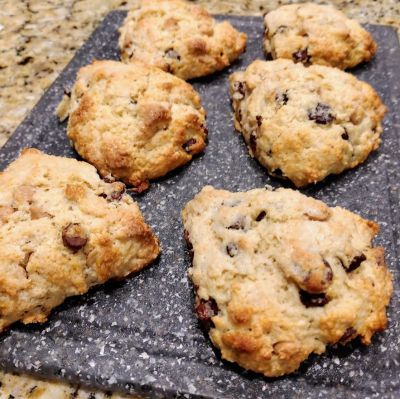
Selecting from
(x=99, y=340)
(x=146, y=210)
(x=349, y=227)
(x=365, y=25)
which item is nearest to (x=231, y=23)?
(x=365, y=25)

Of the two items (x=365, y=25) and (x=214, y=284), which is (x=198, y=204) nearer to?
(x=214, y=284)

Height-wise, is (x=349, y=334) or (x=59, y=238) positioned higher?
(x=59, y=238)

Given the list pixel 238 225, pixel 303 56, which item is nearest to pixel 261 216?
pixel 238 225

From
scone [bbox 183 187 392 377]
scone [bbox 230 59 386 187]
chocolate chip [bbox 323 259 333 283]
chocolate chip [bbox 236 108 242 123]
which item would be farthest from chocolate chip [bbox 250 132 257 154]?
chocolate chip [bbox 323 259 333 283]

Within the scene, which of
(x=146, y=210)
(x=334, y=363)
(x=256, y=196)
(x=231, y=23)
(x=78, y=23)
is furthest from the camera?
(x=78, y=23)

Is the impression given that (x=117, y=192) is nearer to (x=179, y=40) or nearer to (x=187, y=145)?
(x=187, y=145)

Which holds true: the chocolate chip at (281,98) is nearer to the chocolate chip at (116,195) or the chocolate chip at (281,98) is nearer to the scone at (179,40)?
the scone at (179,40)

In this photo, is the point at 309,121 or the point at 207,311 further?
the point at 309,121
